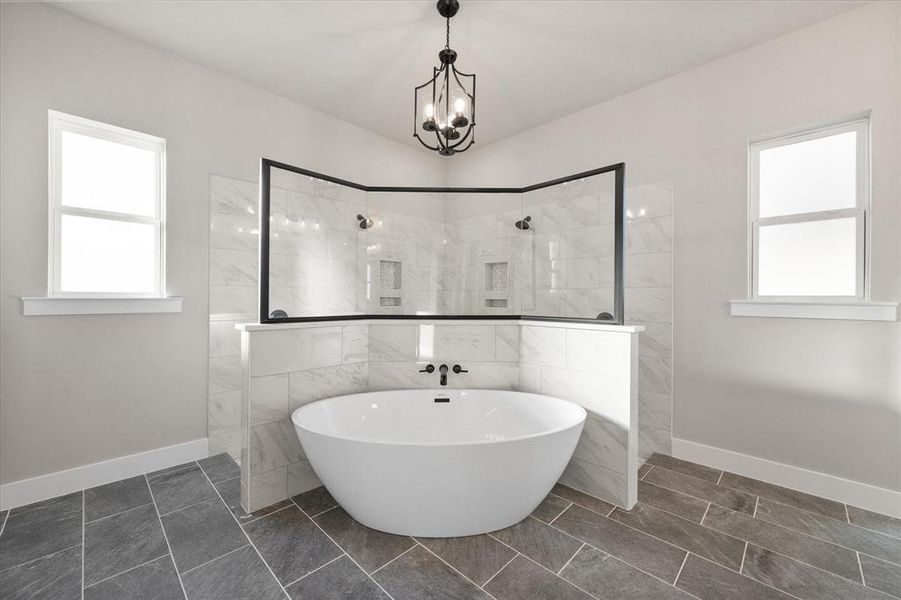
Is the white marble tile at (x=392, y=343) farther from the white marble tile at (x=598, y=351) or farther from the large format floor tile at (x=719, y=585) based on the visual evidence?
the large format floor tile at (x=719, y=585)

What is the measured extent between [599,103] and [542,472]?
9.67 feet

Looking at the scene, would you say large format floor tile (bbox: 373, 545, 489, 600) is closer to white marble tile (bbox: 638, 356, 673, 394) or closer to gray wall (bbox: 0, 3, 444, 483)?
gray wall (bbox: 0, 3, 444, 483)

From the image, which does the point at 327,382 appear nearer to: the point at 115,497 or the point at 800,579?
the point at 115,497

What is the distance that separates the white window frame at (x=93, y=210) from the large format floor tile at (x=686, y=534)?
10.4 ft

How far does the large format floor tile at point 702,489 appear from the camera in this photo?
2154 mm

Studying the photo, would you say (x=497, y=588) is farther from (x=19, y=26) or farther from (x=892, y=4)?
(x=19, y=26)

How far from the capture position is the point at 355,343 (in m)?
2.59

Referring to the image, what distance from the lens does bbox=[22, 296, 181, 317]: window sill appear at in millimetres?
2098

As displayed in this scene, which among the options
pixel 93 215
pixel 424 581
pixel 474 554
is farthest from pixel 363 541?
pixel 93 215

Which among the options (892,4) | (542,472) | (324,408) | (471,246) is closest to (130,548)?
(324,408)

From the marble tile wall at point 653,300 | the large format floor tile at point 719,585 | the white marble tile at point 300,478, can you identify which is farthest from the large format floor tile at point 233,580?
the marble tile wall at point 653,300

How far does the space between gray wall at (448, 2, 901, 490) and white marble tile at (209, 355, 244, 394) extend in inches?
128

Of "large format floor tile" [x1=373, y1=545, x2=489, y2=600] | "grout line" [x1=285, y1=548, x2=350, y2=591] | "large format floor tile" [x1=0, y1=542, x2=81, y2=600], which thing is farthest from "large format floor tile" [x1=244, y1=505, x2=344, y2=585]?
"large format floor tile" [x1=0, y1=542, x2=81, y2=600]

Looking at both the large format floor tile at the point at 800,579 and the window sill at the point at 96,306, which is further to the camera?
the window sill at the point at 96,306
